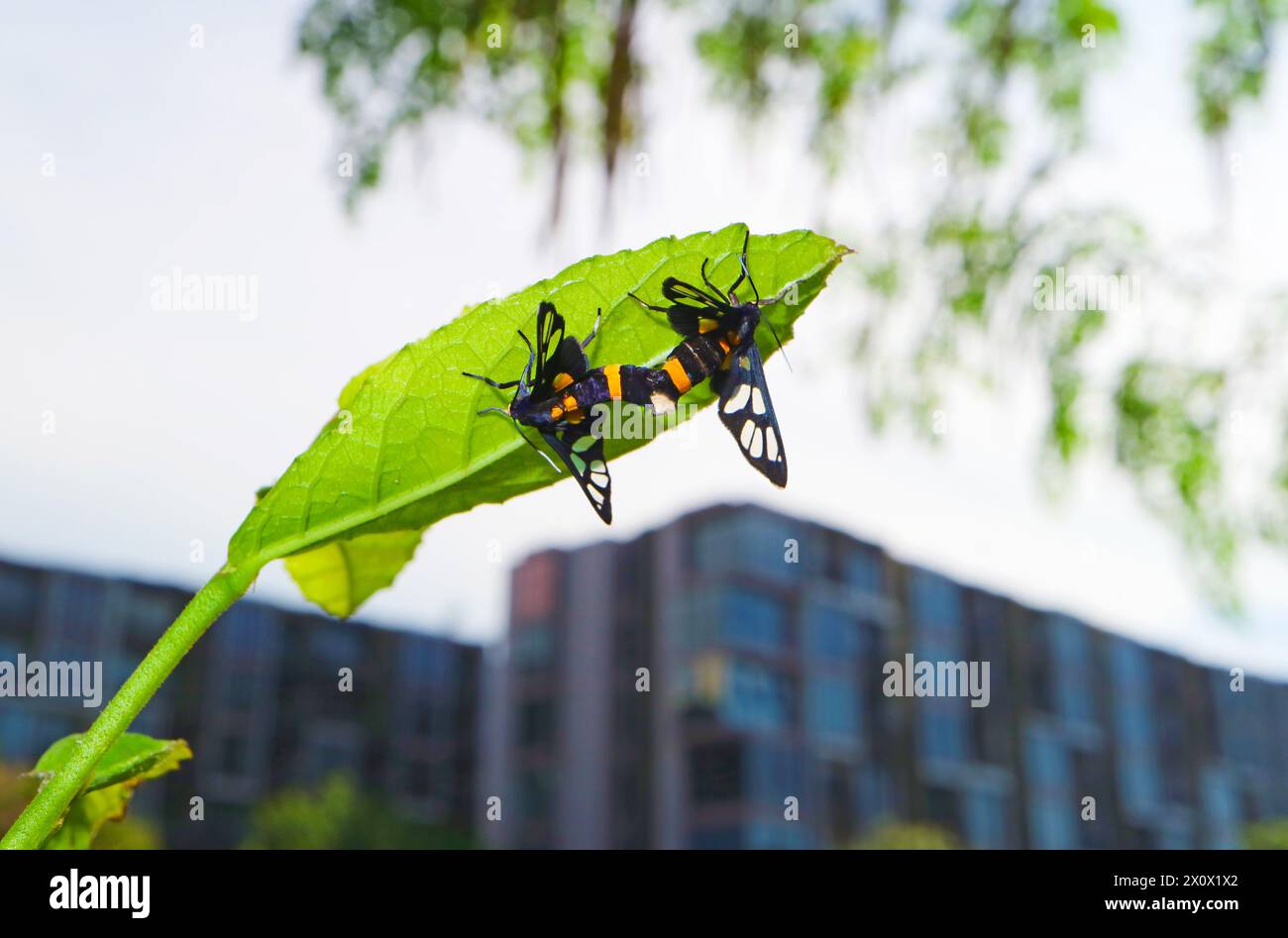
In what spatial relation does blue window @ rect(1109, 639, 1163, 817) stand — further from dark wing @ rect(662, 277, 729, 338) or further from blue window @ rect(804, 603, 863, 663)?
dark wing @ rect(662, 277, 729, 338)

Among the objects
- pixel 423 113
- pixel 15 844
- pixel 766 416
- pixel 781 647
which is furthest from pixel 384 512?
pixel 781 647

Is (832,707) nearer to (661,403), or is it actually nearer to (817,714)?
(817,714)

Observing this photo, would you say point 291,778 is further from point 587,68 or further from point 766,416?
point 766,416

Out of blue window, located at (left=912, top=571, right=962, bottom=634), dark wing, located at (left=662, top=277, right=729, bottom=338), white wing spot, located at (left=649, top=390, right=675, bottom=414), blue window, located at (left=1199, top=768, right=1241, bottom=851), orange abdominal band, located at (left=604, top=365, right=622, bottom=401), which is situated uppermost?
blue window, located at (left=912, top=571, right=962, bottom=634)

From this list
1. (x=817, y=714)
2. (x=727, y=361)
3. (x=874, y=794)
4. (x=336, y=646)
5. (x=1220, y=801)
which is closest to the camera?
(x=727, y=361)

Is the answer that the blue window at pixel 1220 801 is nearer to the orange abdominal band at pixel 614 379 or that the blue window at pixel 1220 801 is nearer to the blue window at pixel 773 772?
the blue window at pixel 773 772

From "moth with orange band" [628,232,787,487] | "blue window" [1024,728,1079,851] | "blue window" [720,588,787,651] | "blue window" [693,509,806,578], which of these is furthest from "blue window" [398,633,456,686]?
"moth with orange band" [628,232,787,487]

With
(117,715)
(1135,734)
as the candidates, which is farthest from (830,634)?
(117,715)
